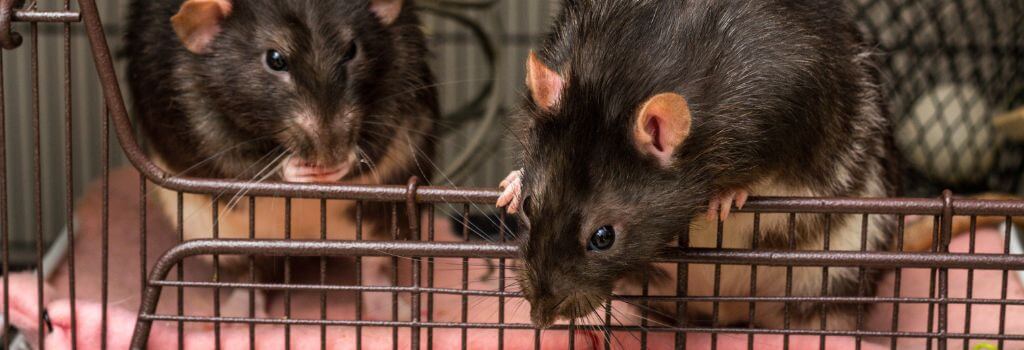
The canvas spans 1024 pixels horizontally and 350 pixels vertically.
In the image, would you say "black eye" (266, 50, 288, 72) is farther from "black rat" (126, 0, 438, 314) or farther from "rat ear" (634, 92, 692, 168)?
"rat ear" (634, 92, 692, 168)

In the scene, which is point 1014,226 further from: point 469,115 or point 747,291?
point 469,115

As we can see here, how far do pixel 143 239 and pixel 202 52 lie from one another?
464 mm

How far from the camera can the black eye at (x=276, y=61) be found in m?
1.81

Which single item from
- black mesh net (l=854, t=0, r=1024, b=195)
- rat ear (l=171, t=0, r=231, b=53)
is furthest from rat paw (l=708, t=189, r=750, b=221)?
black mesh net (l=854, t=0, r=1024, b=195)

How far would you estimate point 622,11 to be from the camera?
1.52m

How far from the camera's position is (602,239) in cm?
136

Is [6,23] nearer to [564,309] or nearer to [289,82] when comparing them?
[289,82]

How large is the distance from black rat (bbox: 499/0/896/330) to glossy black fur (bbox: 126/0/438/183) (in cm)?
35

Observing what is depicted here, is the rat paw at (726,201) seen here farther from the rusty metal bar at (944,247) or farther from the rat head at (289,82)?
the rat head at (289,82)

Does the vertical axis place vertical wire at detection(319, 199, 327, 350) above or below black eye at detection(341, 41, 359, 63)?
below

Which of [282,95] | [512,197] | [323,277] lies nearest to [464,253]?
[512,197]

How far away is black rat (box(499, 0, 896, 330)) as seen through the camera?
1.35 meters

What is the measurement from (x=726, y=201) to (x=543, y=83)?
0.29 metres

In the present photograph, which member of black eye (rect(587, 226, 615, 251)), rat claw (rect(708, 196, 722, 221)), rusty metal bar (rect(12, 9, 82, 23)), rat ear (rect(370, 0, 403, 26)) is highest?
rat ear (rect(370, 0, 403, 26))
